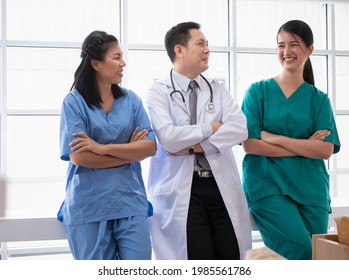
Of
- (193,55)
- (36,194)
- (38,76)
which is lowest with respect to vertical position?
(36,194)

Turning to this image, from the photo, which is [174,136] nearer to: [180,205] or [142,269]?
[180,205]

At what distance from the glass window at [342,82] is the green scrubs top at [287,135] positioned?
117 inches

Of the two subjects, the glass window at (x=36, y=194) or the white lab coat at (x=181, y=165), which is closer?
the white lab coat at (x=181, y=165)

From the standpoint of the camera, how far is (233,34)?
196 inches

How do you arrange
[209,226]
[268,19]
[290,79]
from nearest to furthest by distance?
[209,226], [290,79], [268,19]

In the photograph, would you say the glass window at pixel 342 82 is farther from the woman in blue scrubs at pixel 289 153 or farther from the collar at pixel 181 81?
the collar at pixel 181 81

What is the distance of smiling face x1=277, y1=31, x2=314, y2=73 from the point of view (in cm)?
270

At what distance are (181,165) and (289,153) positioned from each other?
56cm

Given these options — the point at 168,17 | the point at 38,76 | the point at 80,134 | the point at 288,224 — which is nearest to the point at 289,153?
the point at 288,224

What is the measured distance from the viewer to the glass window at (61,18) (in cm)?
457

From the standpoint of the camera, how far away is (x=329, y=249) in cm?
163

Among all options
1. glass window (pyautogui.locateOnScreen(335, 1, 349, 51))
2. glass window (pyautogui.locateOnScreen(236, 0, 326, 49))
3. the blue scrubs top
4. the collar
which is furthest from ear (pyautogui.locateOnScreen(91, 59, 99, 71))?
glass window (pyautogui.locateOnScreen(335, 1, 349, 51))

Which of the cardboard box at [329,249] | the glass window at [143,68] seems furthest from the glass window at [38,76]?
the cardboard box at [329,249]

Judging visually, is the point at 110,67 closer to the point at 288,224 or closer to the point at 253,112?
the point at 253,112
